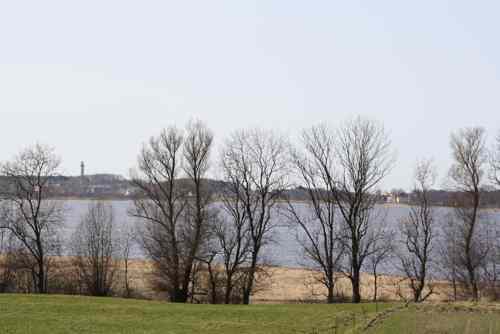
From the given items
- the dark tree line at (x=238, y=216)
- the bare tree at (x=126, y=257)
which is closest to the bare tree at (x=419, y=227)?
the dark tree line at (x=238, y=216)

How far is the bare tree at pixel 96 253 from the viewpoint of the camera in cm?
3809

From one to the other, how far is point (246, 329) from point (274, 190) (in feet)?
48.1

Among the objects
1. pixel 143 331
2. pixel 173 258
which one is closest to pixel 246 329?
pixel 143 331

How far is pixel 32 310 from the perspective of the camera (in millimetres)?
24297

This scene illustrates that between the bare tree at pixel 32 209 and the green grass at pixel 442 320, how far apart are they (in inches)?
866

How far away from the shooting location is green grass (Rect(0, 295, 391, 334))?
20344mm

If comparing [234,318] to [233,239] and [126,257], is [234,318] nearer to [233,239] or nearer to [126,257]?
[233,239]

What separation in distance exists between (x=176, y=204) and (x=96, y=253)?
9.56 metres

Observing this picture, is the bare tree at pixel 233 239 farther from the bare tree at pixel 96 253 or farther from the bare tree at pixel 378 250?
the bare tree at pixel 96 253

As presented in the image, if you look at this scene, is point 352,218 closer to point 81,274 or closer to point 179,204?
point 179,204

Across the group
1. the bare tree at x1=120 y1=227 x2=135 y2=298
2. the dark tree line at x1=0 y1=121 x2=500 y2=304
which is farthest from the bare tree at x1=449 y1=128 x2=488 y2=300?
the bare tree at x1=120 y1=227 x2=135 y2=298

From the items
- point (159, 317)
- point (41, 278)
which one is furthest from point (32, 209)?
point (159, 317)

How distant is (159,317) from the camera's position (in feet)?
76.8

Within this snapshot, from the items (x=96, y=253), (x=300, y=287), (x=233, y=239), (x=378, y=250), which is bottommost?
(x=300, y=287)
